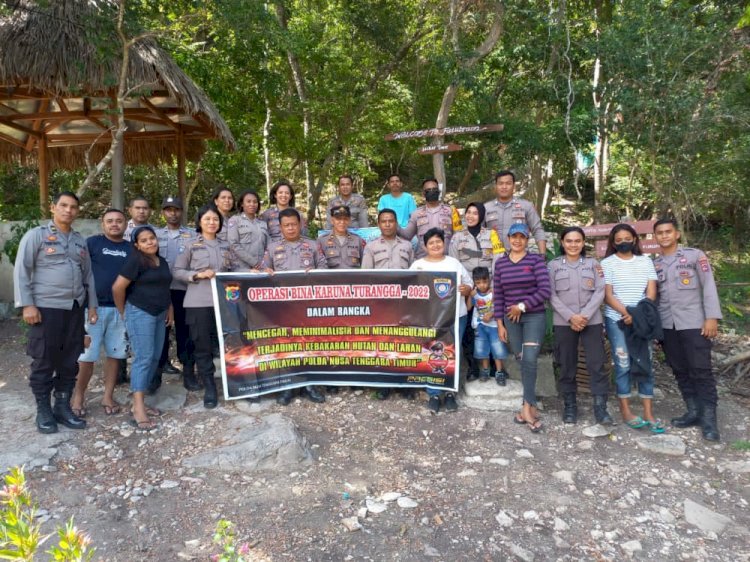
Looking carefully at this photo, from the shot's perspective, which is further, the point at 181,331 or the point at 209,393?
the point at 181,331

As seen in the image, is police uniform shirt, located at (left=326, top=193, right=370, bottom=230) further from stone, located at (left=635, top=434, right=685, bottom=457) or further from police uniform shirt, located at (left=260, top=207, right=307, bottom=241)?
stone, located at (left=635, top=434, right=685, bottom=457)

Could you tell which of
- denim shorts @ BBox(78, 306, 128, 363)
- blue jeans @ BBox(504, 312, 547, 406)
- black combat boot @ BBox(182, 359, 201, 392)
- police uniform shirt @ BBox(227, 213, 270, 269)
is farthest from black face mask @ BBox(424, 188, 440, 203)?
denim shorts @ BBox(78, 306, 128, 363)

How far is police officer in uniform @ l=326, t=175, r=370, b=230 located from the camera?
6.05 metres

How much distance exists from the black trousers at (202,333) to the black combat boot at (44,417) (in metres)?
1.11

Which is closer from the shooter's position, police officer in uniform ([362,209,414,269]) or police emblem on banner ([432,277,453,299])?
police emblem on banner ([432,277,453,299])

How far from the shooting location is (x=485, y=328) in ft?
15.8

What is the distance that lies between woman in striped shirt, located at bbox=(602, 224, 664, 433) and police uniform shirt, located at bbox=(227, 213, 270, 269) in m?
3.15

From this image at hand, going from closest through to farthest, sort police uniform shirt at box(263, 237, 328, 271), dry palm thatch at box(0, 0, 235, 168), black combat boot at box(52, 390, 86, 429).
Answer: black combat boot at box(52, 390, 86, 429) < police uniform shirt at box(263, 237, 328, 271) < dry palm thatch at box(0, 0, 235, 168)

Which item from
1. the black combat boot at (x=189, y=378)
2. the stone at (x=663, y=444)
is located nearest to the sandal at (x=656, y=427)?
the stone at (x=663, y=444)

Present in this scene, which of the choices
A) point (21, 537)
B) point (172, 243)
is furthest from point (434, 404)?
point (21, 537)

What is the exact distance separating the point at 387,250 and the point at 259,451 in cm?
206

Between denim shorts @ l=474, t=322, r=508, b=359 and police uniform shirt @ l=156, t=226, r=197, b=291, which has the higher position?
police uniform shirt @ l=156, t=226, r=197, b=291

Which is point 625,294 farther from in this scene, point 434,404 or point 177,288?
point 177,288

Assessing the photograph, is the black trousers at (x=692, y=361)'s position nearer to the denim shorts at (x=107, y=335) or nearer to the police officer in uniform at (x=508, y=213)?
the police officer in uniform at (x=508, y=213)
